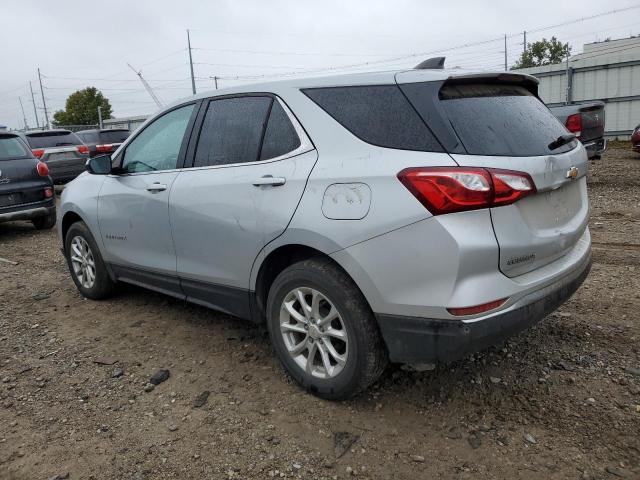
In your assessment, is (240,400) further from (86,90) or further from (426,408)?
(86,90)

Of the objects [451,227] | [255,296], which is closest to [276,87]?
[255,296]

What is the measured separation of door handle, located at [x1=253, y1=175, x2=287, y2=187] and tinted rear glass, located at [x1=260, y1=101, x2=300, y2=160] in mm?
153

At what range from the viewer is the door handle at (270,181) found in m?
2.98

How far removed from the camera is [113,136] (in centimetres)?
1711

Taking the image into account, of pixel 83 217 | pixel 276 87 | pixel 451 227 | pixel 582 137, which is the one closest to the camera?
pixel 451 227

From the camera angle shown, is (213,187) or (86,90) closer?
(213,187)

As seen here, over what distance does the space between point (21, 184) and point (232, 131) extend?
6.16 meters

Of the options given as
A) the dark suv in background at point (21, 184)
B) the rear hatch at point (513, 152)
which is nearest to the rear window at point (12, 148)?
the dark suv in background at point (21, 184)

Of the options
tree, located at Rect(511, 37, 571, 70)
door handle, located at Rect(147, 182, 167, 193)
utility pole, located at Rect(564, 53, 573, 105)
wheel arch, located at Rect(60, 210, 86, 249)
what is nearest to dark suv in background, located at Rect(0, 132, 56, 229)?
wheel arch, located at Rect(60, 210, 86, 249)

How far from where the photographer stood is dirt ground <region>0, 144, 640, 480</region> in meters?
2.54

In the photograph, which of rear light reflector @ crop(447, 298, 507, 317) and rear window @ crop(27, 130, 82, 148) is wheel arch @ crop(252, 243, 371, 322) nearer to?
rear light reflector @ crop(447, 298, 507, 317)

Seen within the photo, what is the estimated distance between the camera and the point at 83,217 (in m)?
4.73

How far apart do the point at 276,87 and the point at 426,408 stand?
2.03m

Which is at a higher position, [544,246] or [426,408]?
[544,246]
